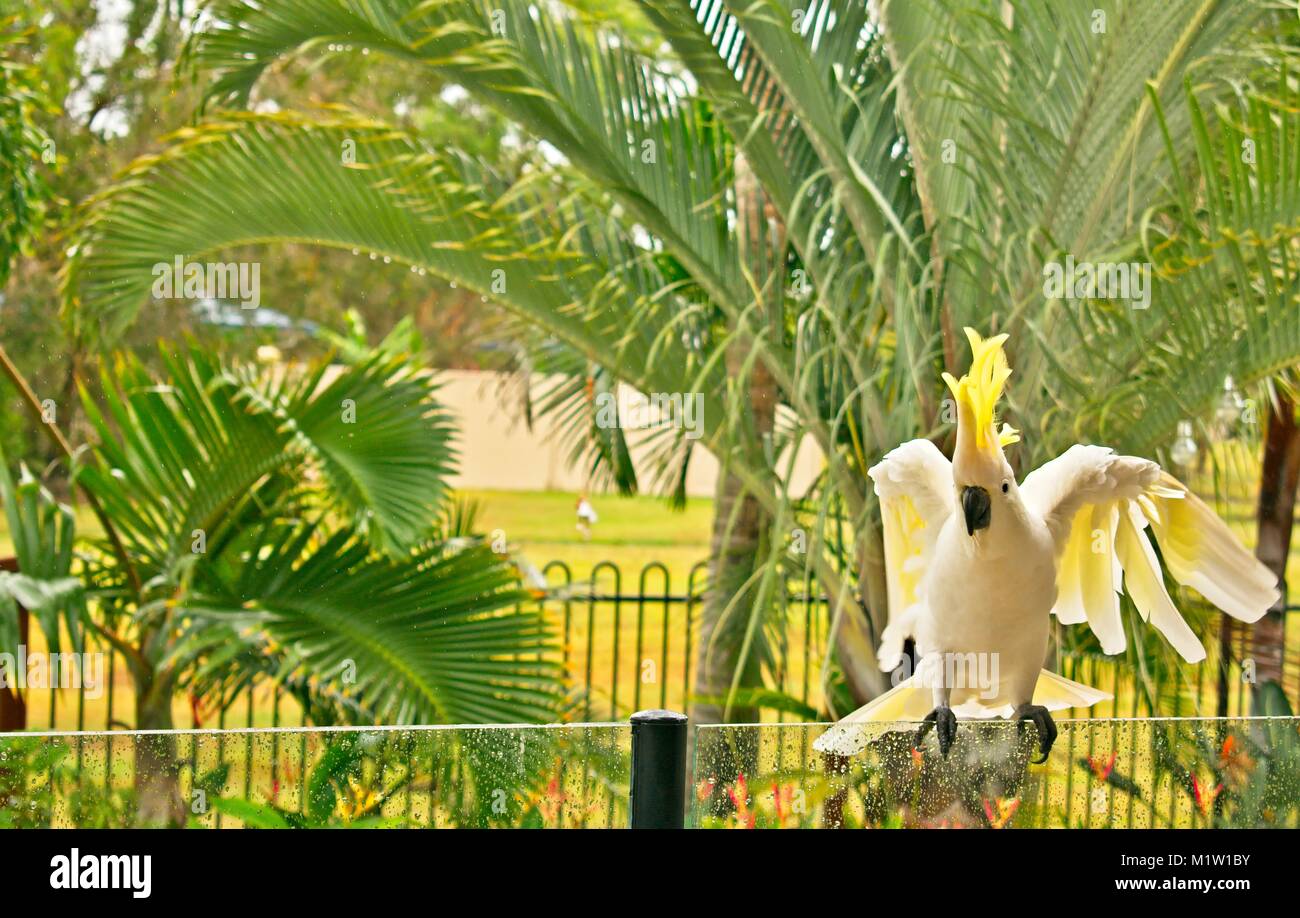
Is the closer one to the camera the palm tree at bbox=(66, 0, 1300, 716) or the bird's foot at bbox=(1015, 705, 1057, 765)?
the bird's foot at bbox=(1015, 705, 1057, 765)

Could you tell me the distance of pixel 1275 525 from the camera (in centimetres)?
420

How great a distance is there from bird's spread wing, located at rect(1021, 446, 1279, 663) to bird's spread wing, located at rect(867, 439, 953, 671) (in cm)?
14

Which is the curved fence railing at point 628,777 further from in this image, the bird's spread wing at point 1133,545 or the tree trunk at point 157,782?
the bird's spread wing at point 1133,545

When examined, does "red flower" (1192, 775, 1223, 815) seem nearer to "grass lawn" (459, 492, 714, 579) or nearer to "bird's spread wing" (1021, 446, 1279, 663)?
"bird's spread wing" (1021, 446, 1279, 663)

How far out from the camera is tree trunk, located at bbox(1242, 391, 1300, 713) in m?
4.05

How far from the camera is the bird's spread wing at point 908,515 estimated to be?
1.82 meters

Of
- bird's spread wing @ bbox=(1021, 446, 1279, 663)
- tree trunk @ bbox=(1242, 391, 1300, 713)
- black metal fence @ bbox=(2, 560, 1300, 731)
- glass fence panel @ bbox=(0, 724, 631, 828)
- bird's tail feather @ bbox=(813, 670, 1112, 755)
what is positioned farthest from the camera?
tree trunk @ bbox=(1242, 391, 1300, 713)

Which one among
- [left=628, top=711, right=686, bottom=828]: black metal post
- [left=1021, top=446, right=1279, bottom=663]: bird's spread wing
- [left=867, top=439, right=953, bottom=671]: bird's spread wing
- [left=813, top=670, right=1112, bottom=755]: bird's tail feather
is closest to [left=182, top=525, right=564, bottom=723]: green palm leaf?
[left=867, top=439, right=953, bottom=671]: bird's spread wing

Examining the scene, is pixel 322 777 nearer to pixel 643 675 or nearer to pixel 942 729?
pixel 942 729

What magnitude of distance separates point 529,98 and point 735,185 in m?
0.84

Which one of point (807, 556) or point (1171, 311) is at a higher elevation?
point (1171, 311)

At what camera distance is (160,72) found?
751 cm
